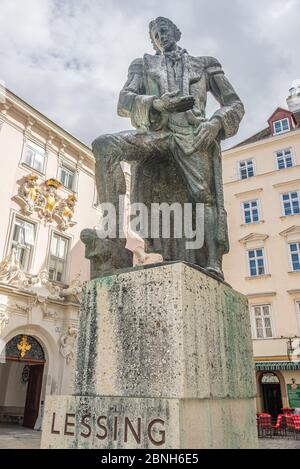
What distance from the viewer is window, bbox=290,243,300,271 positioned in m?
20.1

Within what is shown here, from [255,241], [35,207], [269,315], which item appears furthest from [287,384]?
[35,207]

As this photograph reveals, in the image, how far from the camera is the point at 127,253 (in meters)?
2.73

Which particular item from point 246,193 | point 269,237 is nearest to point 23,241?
point 269,237

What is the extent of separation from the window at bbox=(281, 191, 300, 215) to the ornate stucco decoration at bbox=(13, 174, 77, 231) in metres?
12.3

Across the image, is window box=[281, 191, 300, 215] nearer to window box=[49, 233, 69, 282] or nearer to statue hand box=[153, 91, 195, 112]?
window box=[49, 233, 69, 282]

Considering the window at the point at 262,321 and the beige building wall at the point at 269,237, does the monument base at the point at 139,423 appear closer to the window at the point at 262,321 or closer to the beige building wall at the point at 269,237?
the beige building wall at the point at 269,237

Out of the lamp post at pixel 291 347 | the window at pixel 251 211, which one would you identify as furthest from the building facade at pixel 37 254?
the lamp post at pixel 291 347

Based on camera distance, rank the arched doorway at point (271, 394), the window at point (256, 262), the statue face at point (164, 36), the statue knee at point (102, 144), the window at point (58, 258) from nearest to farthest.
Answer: the statue knee at point (102, 144), the statue face at point (164, 36), the window at point (58, 258), the arched doorway at point (271, 394), the window at point (256, 262)

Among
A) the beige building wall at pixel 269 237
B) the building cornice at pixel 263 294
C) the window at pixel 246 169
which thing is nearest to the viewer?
Answer: the beige building wall at pixel 269 237

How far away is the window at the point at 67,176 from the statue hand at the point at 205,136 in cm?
1529

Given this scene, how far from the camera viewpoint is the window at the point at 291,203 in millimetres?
21328

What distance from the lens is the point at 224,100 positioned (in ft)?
11.2

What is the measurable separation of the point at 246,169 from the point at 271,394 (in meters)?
13.5

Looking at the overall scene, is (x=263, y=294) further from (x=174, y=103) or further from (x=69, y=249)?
(x=174, y=103)
